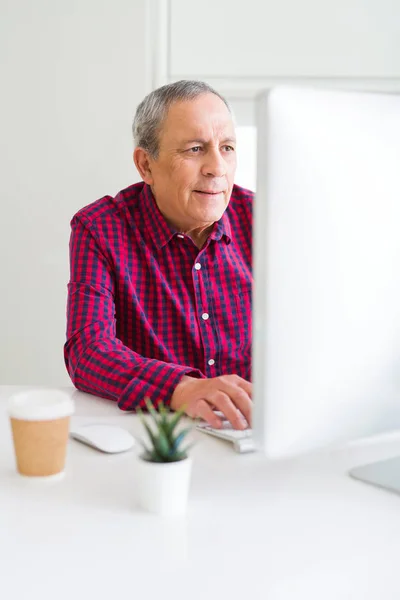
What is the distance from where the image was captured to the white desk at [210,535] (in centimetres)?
69

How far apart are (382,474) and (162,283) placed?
96 centimetres

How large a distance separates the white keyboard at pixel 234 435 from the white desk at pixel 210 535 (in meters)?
0.02

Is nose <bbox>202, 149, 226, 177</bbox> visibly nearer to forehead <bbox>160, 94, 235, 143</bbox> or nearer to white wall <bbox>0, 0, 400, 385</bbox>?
forehead <bbox>160, 94, 235, 143</bbox>

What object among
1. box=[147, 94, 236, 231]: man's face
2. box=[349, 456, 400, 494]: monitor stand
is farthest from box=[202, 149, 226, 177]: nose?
box=[349, 456, 400, 494]: monitor stand

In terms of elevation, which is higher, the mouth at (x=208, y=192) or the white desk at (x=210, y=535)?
the mouth at (x=208, y=192)

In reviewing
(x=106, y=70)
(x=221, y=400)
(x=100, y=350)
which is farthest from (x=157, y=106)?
(x=106, y=70)

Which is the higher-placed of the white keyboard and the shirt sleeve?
the shirt sleeve

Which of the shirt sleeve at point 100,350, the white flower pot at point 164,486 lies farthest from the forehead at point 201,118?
the white flower pot at point 164,486

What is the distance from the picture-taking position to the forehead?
1.81m

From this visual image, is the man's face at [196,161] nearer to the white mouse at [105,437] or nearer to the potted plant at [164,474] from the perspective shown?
the white mouse at [105,437]

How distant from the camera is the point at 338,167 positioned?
2.68ft

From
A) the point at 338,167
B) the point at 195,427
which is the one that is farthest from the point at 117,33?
the point at 338,167

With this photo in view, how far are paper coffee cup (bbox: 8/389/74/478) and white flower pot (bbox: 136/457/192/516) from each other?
161mm

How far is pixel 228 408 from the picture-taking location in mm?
1155
